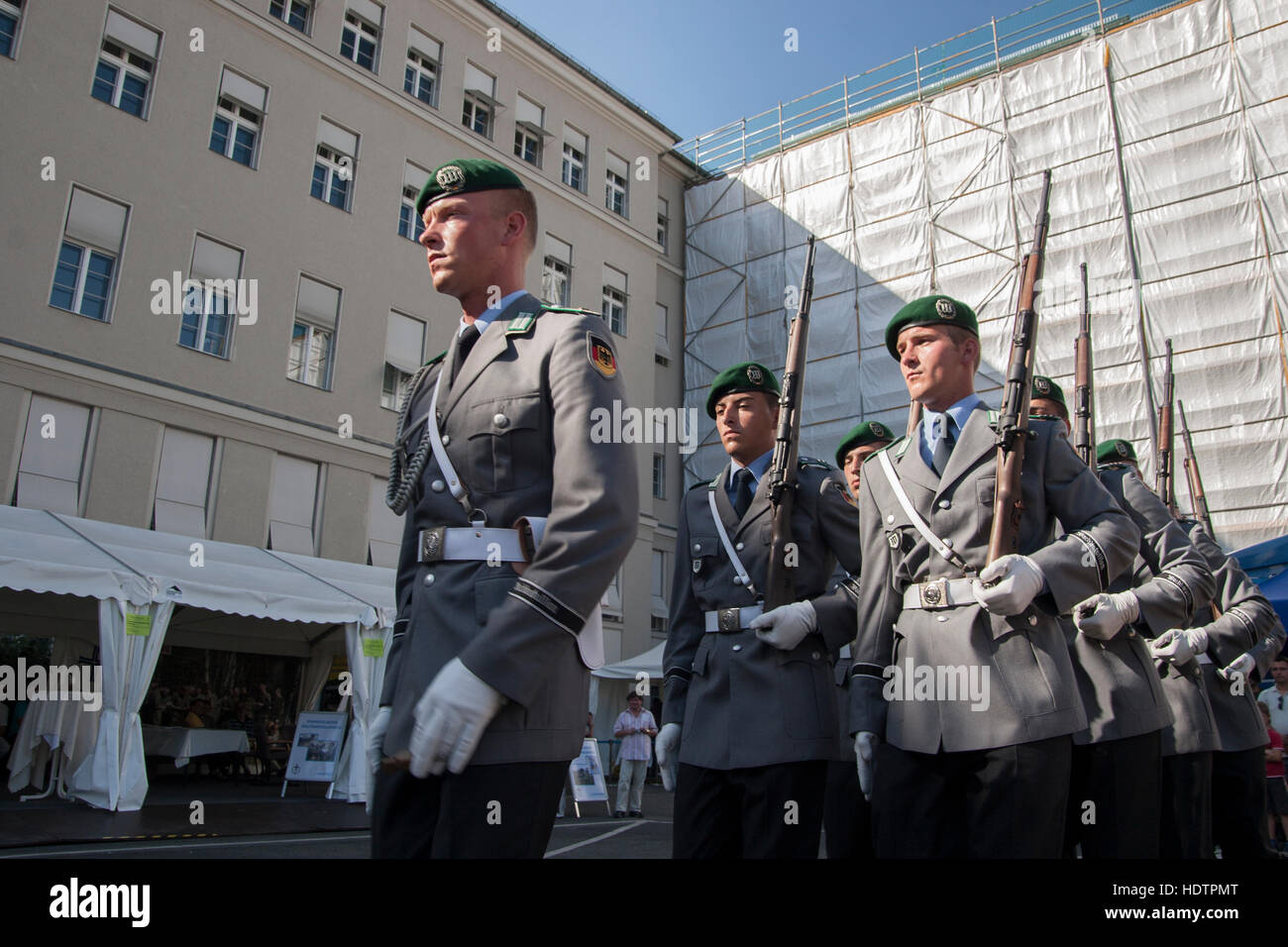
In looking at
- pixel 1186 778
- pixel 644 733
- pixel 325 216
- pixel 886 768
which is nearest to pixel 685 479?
pixel 325 216

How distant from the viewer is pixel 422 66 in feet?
70.7

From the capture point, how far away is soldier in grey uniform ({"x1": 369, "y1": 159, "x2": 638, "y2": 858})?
69.5 inches

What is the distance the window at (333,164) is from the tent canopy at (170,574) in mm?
7944

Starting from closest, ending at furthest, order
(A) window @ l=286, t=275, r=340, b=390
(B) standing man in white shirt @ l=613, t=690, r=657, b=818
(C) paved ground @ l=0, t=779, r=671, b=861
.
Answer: (C) paved ground @ l=0, t=779, r=671, b=861, (B) standing man in white shirt @ l=613, t=690, r=657, b=818, (A) window @ l=286, t=275, r=340, b=390

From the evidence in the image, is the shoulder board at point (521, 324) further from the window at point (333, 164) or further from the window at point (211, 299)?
the window at point (333, 164)

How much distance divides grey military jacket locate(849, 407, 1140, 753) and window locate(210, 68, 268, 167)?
17533 millimetres

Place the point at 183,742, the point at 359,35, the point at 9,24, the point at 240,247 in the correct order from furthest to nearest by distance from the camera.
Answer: the point at 359,35
the point at 240,247
the point at 9,24
the point at 183,742

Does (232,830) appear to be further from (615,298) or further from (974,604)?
(615,298)

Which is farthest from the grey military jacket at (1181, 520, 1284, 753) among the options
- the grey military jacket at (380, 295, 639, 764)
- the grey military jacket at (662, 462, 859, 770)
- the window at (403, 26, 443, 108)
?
the window at (403, 26, 443, 108)

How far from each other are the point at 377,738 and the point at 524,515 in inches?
23.0

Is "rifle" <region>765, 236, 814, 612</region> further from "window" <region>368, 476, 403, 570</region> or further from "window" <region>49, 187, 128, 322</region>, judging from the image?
"window" <region>368, 476, 403, 570</region>

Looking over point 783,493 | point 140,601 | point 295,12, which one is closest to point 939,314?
point 783,493
